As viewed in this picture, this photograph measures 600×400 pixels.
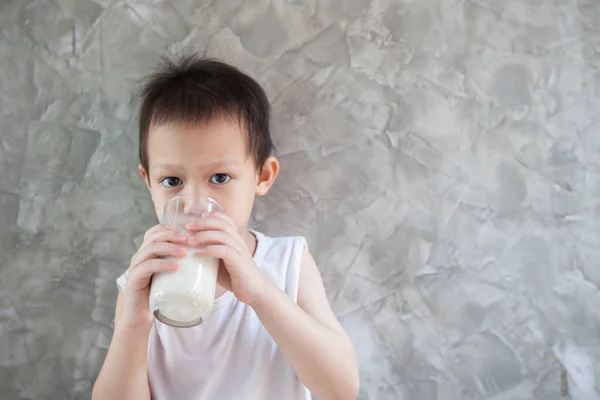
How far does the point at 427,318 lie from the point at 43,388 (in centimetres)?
67

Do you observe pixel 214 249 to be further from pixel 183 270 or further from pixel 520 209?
pixel 520 209

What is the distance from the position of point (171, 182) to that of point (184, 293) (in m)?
0.21

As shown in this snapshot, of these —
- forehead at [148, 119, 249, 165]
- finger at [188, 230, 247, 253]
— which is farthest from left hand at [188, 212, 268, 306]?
forehead at [148, 119, 249, 165]

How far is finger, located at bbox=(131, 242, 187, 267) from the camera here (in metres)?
0.60

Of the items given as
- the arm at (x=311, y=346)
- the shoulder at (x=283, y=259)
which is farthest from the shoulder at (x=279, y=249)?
the arm at (x=311, y=346)

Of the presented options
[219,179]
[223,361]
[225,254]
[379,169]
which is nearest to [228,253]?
[225,254]

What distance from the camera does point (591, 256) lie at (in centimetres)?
89

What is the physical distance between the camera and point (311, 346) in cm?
71

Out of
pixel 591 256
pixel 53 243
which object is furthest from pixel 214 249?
pixel 591 256

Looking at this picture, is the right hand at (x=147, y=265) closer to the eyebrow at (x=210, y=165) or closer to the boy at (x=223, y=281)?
the boy at (x=223, y=281)

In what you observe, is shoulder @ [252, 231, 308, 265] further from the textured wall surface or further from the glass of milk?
the glass of milk

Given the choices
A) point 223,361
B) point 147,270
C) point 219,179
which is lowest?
point 223,361

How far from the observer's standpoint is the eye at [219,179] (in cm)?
73

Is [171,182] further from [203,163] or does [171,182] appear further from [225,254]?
[225,254]
